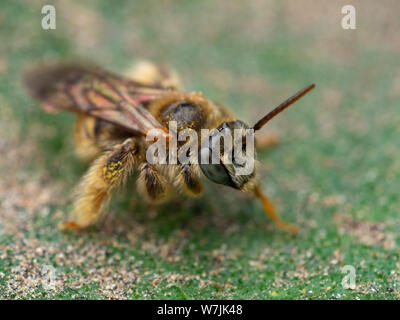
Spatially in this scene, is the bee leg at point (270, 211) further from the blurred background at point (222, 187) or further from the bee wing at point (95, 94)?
the bee wing at point (95, 94)

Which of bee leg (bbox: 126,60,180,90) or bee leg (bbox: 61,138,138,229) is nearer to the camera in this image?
bee leg (bbox: 61,138,138,229)

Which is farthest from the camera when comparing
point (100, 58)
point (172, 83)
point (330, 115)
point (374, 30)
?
point (374, 30)

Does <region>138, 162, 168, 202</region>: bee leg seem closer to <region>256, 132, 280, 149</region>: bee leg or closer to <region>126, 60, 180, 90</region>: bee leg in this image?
<region>126, 60, 180, 90</region>: bee leg

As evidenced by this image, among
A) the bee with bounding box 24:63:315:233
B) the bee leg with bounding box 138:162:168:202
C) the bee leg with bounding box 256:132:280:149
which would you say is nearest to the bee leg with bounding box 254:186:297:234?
the bee with bounding box 24:63:315:233

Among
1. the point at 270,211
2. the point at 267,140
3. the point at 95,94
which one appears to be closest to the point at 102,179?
the point at 95,94

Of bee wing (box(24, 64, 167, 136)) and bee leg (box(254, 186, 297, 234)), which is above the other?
bee wing (box(24, 64, 167, 136))

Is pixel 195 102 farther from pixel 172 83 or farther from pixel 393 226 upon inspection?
pixel 393 226

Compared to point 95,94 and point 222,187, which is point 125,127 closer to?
point 95,94
